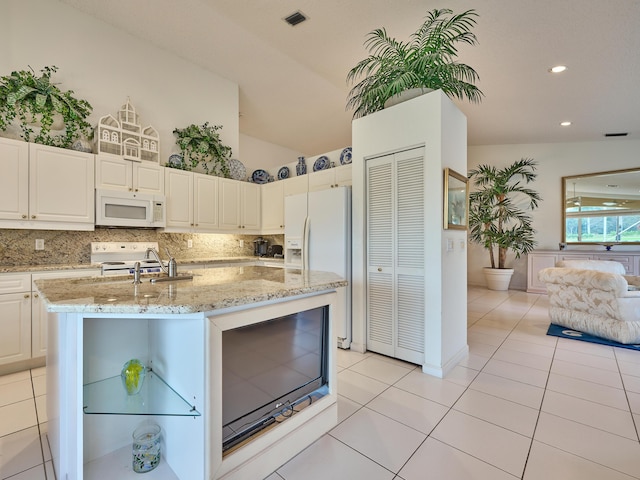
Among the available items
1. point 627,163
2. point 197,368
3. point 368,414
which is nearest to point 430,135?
point 368,414

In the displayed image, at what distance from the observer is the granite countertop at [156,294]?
1.04 meters

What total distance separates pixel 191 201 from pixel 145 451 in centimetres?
313

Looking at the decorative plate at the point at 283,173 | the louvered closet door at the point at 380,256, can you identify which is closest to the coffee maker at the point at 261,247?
the decorative plate at the point at 283,173

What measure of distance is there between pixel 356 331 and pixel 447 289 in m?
1.02

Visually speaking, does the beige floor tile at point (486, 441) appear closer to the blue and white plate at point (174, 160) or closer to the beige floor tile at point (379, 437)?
the beige floor tile at point (379, 437)

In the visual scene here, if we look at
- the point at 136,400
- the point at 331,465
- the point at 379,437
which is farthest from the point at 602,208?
the point at 136,400

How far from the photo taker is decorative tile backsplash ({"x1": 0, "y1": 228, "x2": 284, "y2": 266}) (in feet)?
9.48

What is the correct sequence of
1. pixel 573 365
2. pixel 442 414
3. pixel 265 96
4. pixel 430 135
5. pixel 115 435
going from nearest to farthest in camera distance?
pixel 115 435, pixel 442 414, pixel 430 135, pixel 573 365, pixel 265 96

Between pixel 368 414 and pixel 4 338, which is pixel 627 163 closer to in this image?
pixel 368 414

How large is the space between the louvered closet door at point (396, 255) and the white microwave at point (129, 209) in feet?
8.49

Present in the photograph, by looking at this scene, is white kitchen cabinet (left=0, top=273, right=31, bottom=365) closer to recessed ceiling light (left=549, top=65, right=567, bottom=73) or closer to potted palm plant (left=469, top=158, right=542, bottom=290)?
recessed ceiling light (left=549, top=65, right=567, bottom=73)

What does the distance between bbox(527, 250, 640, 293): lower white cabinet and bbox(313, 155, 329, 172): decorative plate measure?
15.9 feet

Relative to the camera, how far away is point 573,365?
2641 millimetres

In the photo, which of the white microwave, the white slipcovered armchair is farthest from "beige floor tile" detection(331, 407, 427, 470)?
the white microwave
